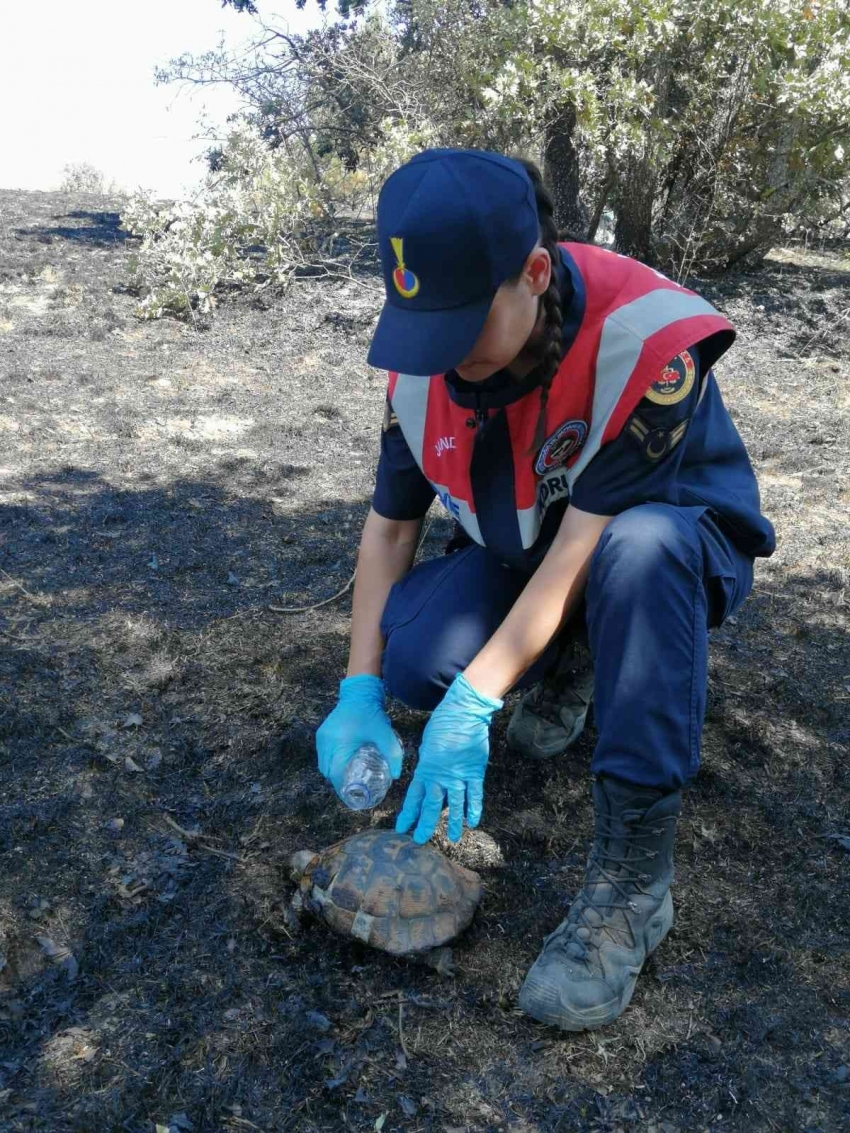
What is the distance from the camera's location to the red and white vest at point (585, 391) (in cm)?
181

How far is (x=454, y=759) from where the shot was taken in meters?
1.89

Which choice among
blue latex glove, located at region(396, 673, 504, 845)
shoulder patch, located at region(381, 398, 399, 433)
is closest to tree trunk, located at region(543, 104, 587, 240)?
shoulder patch, located at region(381, 398, 399, 433)

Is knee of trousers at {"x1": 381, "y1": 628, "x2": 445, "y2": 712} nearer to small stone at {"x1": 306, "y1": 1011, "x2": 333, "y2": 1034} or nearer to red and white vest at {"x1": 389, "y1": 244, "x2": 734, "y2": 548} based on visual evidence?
red and white vest at {"x1": 389, "y1": 244, "x2": 734, "y2": 548}

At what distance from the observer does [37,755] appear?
2.51 m

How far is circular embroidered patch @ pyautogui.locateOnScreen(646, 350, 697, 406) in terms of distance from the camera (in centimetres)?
179

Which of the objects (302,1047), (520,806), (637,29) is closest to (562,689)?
(520,806)

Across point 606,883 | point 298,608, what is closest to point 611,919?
point 606,883

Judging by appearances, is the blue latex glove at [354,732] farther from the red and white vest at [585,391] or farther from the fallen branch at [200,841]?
the red and white vest at [585,391]

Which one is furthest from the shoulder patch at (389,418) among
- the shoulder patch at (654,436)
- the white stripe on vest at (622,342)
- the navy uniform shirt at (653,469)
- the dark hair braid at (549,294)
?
the shoulder patch at (654,436)

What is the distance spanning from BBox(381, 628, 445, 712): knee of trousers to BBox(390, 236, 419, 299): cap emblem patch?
30.9 inches

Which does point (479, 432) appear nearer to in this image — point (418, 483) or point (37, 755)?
point (418, 483)

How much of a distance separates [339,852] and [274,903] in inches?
7.6

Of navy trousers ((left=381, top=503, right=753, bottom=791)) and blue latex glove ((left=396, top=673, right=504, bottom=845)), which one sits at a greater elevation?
navy trousers ((left=381, top=503, right=753, bottom=791))

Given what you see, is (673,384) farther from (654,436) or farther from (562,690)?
(562,690)
